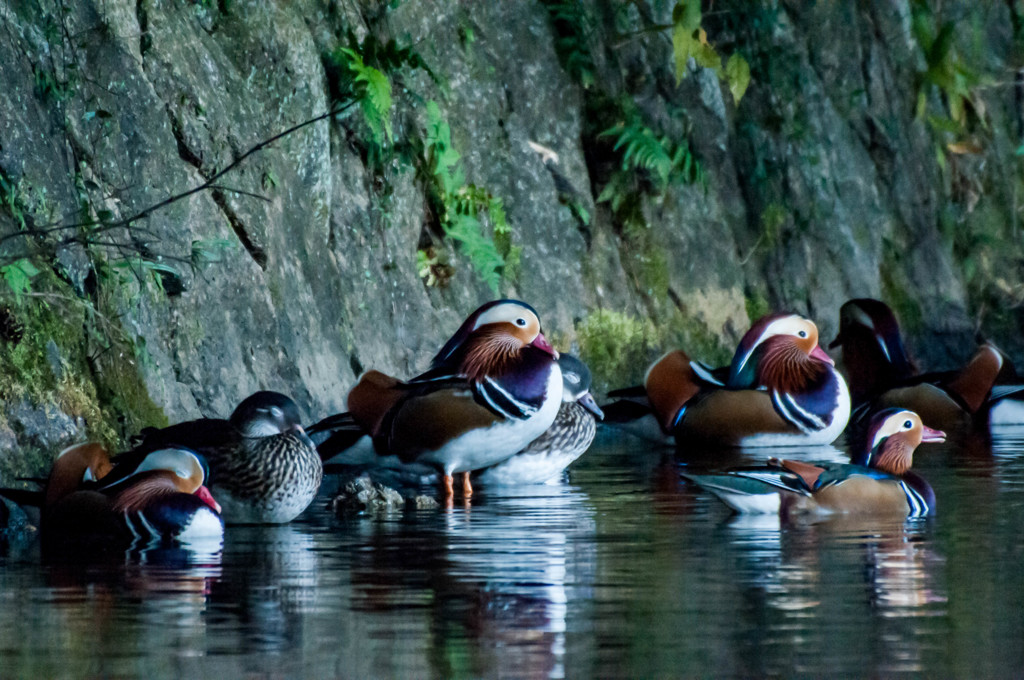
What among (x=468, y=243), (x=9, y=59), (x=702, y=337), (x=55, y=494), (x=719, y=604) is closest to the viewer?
(x=719, y=604)

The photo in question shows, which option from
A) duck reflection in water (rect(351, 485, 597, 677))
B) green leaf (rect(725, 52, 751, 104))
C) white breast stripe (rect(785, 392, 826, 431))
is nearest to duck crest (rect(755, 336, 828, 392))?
white breast stripe (rect(785, 392, 826, 431))

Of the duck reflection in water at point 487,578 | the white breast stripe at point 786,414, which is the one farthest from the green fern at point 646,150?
the duck reflection in water at point 487,578

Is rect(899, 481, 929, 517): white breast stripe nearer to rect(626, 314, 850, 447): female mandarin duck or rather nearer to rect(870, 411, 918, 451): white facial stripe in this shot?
rect(870, 411, 918, 451): white facial stripe

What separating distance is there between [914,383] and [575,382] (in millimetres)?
4007

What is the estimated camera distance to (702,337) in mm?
14398

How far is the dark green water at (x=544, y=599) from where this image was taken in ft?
14.1

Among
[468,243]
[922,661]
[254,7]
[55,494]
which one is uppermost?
[254,7]

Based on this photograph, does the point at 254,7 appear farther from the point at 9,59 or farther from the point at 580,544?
the point at 580,544

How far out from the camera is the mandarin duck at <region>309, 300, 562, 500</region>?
8.37 metres

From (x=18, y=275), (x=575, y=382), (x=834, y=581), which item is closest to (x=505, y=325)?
(x=575, y=382)

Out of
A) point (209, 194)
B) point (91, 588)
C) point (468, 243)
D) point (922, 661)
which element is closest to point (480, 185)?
point (468, 243)

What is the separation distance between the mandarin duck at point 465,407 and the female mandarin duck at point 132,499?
1.67m

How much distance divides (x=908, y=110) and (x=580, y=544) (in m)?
12.5

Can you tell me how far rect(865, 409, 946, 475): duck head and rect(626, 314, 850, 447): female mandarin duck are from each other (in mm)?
3147
